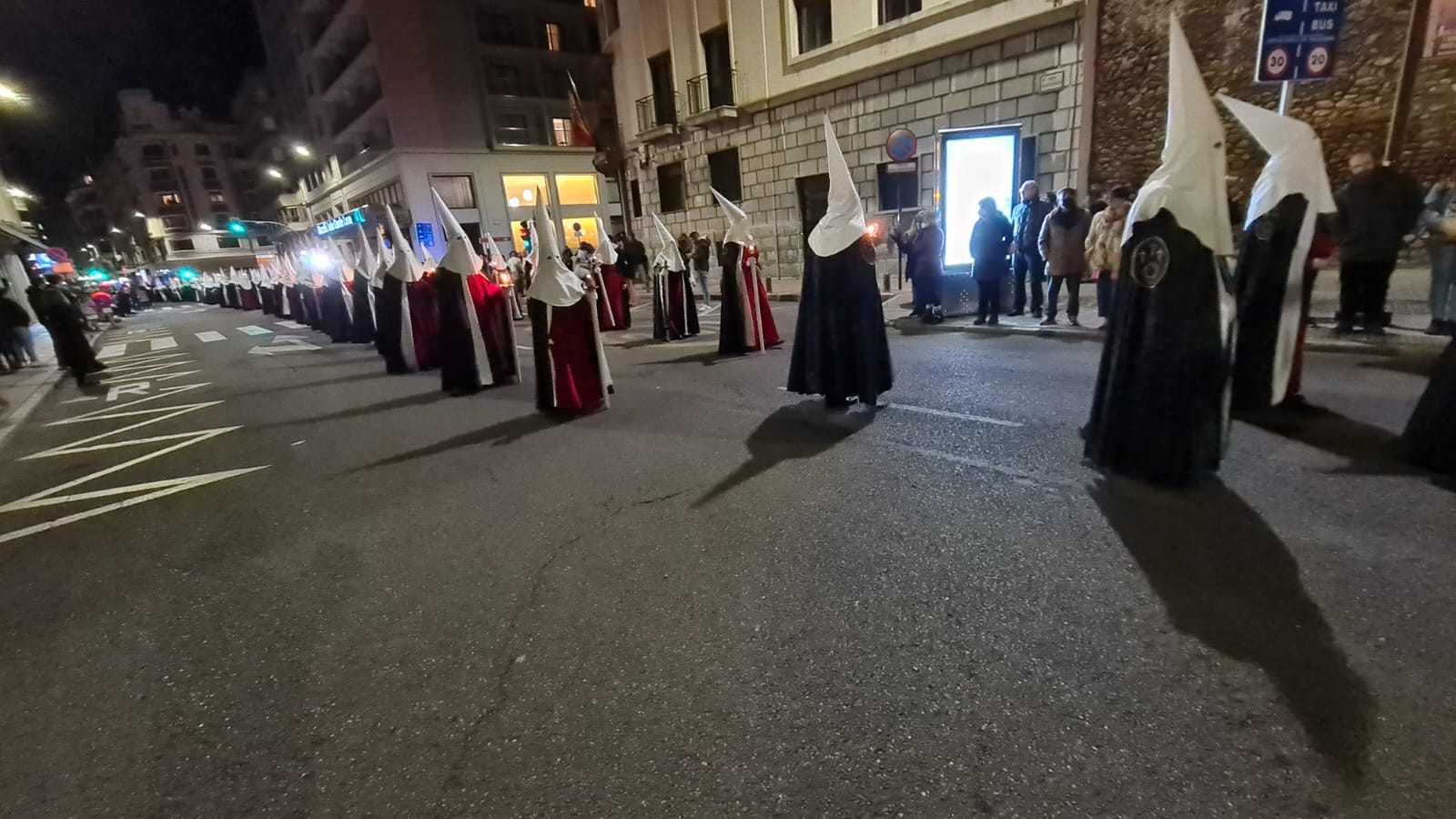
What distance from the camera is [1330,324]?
7617mm

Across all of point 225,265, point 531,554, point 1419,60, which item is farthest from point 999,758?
point 225,265

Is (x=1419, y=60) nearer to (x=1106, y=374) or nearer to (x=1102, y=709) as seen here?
(x=1106, y=374)

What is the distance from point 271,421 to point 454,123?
3073cm

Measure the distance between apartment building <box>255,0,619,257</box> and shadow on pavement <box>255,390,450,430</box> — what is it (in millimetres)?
23787

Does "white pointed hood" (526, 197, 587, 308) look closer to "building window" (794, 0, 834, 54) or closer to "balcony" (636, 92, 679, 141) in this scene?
"building window" (794, 0, 834, 54)

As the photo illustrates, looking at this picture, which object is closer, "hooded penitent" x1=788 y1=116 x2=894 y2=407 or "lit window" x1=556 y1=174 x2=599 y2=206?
"hooded penitent" x1=788 y1=116 x2=894 y2=407

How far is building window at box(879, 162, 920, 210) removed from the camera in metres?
15.0

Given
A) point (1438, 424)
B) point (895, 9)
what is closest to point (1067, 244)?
point (1438, 424)

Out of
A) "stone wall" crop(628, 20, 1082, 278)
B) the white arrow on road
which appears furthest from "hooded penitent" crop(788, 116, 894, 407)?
the white arrow on road

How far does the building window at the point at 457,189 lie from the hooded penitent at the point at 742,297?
29.7 meters

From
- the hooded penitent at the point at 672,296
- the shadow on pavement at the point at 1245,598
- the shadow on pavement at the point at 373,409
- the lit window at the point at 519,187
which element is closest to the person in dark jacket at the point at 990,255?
the hooded penitent at the point at 672,296

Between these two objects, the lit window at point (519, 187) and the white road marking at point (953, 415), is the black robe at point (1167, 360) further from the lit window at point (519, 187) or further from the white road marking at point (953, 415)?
the lit window at point (519, 187)

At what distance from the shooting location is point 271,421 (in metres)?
7.92

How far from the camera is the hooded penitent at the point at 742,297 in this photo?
29.2 ft
